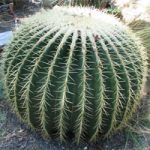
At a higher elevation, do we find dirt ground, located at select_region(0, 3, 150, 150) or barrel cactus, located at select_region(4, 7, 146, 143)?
barrel cactus, located at select_region(4, 7, 146, 143)

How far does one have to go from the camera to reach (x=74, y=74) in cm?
246

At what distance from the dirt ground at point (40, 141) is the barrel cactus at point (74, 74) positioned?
0.39 ft

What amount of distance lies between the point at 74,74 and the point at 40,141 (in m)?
0.73

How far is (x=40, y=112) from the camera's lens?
2607mm

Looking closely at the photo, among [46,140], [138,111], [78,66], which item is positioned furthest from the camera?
[138,111]

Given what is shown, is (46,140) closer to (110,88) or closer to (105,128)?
(105,128)

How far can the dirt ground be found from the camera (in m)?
2.87

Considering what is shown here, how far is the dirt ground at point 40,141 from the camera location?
9.41ft

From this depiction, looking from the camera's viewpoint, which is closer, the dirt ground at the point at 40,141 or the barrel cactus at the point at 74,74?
the barrel cactus at the point at 74,74

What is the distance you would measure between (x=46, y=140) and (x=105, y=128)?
49 cm

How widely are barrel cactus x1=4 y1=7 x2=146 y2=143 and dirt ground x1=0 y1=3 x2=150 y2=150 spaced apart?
0.39 feet

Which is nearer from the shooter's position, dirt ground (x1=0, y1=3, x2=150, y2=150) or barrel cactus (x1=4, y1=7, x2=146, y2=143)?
barrel cactus (x1=4, y1=7, x2=146, y2=143)

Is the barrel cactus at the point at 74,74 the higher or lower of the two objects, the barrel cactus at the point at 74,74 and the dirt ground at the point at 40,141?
the higher

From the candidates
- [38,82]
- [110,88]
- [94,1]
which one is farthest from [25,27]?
[94,1]
